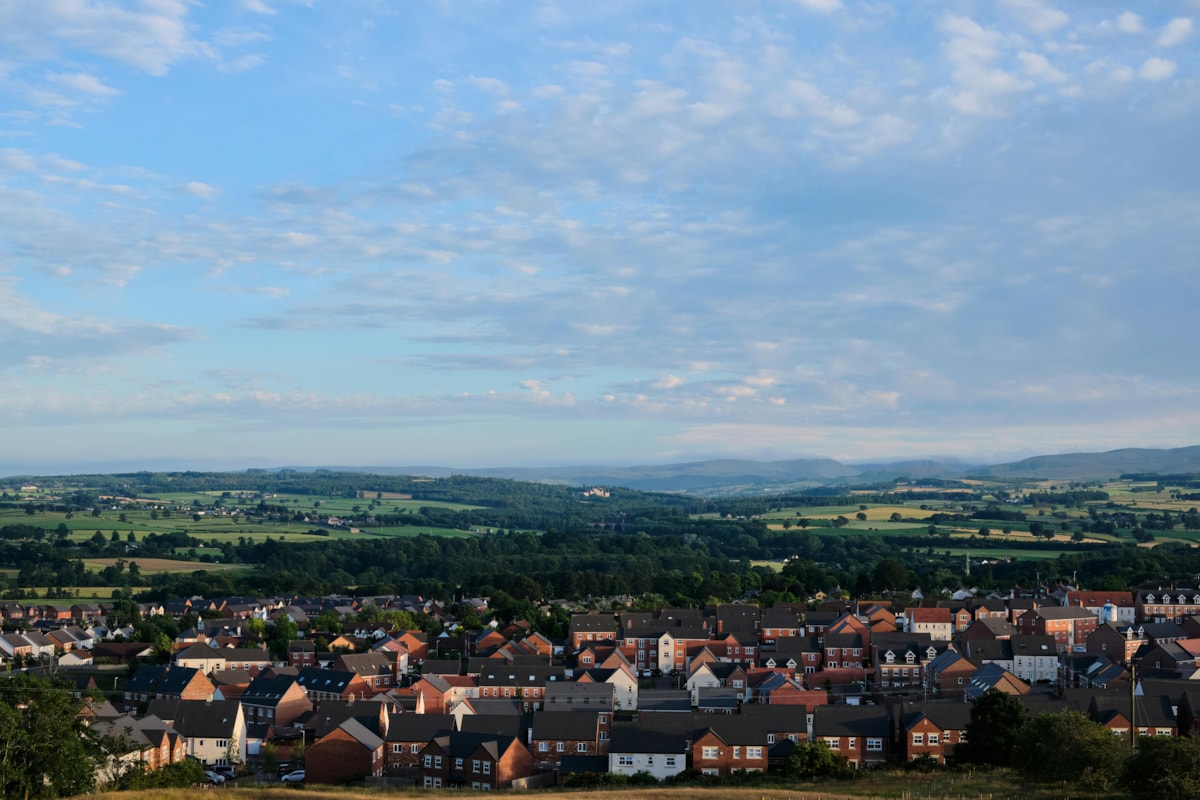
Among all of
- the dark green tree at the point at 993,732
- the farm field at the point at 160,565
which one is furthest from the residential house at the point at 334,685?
the farm field at the point at 160,565

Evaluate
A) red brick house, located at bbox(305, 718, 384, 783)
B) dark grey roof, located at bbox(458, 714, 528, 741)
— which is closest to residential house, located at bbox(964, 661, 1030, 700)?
dark grey roof, located at bbox(458, 714, 528, 741)

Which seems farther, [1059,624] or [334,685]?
[1059,624]

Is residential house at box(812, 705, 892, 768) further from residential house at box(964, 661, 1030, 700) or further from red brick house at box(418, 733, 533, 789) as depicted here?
red brick house at box(418, 733, 533, 789)

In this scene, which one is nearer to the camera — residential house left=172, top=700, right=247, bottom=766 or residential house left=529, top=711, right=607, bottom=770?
residential house left=529, top=711, right=607, bottom=770

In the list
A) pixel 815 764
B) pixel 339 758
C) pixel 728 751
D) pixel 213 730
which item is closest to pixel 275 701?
pixel 213 730

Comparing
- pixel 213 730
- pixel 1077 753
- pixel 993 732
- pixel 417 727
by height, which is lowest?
pixel 213 730

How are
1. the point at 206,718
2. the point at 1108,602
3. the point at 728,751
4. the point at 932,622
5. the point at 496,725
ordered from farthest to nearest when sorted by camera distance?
the point at 1108,602, the point at 932,622, the point at 206,718, the point at 496,725, the point at 728,751

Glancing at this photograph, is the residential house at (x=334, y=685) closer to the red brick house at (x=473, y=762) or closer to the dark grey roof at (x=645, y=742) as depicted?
the red brick house at (x=473, y=762)

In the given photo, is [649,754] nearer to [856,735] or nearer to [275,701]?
[856,735]

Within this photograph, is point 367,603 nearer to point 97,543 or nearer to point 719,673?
point 719,673
